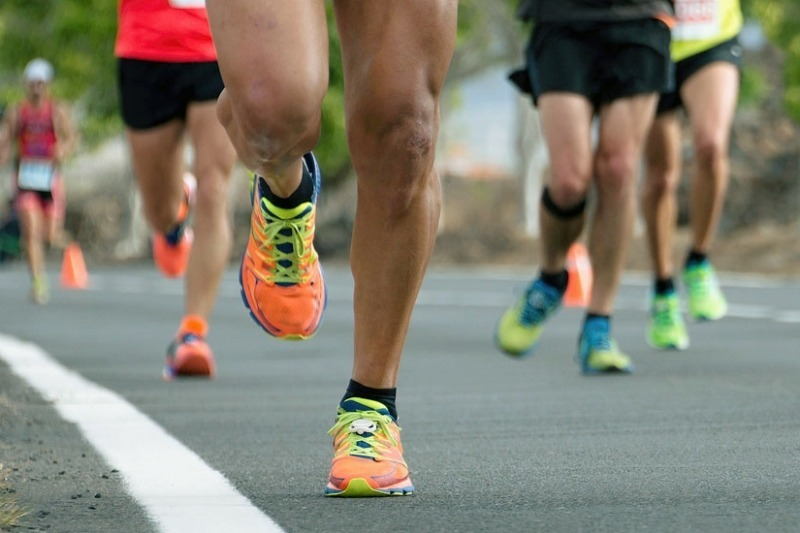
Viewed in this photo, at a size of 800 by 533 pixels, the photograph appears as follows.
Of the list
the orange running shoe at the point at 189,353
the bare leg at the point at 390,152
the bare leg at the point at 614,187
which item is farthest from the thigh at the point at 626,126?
the bare leg at the point at 390,152

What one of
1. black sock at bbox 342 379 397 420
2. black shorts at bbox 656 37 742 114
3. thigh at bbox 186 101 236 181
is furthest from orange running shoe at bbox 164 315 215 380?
black sock at bbox 342 379 397 420

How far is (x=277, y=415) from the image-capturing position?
5.45 metres

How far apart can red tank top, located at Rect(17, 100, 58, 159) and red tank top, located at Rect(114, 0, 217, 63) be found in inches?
342

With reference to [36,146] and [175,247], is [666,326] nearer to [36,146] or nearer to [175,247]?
[175,247]

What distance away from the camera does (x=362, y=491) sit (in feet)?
12.0

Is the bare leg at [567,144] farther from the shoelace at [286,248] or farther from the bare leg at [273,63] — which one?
the bare leg at [273,63]

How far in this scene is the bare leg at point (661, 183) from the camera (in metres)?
7.93

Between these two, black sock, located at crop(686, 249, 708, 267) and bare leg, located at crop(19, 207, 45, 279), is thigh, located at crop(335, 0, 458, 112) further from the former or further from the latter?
bare leg, located at crop(19, 207, 45, 279)

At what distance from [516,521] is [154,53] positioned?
406 centimetres

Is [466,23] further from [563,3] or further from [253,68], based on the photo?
[253,68]

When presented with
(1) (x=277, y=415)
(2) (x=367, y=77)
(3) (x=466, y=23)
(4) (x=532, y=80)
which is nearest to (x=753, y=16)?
(3) (x=466, y=23)

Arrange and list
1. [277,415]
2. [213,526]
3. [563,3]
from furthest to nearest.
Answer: [563,3], [277,415], [213,526]

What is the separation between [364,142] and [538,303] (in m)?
3.27

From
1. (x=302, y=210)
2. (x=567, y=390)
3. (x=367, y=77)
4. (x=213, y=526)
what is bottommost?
(x=567, y=390)
